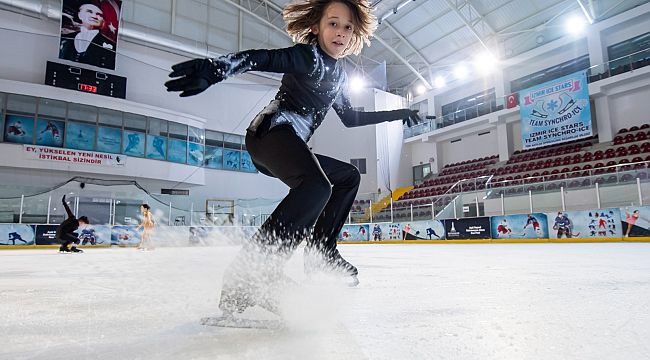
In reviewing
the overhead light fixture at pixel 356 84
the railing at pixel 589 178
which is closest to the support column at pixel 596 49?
the railing at pixel 589 178

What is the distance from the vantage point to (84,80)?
1383 cm

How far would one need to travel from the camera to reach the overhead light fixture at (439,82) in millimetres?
20016

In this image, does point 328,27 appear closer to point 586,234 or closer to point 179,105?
point 586,234

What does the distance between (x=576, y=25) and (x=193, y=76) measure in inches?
694

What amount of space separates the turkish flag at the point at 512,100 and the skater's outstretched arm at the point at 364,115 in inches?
611

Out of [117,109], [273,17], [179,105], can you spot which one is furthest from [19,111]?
[273,17]

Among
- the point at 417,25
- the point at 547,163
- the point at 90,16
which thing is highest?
the point at 417,25

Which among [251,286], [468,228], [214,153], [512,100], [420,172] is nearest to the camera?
[251,286]

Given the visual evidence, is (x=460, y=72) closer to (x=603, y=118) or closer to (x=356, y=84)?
(x=356, y=84)

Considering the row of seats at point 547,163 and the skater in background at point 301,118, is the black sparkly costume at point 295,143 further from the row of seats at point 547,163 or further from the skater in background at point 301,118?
the row of seats at point 547,163

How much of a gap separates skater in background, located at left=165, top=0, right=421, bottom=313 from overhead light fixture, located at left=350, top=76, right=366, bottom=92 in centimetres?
1609

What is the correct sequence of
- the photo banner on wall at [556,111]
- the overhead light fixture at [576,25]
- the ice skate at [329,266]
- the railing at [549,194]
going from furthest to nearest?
the overhead light fixture at [576,25] → the photo banner on wall at [556,111] → the railing at [549,194] → the ice skate at [329,266]

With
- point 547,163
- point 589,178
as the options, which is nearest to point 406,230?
point 589,178

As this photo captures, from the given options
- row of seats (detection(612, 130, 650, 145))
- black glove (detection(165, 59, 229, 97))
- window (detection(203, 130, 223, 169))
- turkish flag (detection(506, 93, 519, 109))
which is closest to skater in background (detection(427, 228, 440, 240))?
row of seats (detection(612, 130, 650, 145))
